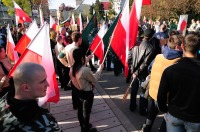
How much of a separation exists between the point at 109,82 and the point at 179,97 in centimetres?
481

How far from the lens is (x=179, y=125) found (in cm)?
238

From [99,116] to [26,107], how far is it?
3.36 meters

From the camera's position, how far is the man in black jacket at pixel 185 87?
7.19 ft

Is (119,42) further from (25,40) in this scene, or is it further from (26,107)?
(26,107)

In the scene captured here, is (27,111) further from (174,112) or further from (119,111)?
(119,111)

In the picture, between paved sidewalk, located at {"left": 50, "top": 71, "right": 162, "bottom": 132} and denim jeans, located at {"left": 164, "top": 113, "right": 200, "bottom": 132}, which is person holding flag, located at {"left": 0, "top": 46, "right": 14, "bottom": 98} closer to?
paved sidewalk, located at {"left": 50, "top": 71, "right": 162, "bottom": 132}

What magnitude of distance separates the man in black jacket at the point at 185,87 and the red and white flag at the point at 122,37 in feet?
5.43

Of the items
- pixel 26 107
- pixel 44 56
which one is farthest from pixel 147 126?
pixel 26 107

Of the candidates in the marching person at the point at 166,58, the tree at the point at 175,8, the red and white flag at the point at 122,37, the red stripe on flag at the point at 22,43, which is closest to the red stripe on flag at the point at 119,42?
the red and white flag at the point at 122,37

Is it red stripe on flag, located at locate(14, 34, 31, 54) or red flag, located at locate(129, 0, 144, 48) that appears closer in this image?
red flag, located at locate(129, 0, 144, 48)

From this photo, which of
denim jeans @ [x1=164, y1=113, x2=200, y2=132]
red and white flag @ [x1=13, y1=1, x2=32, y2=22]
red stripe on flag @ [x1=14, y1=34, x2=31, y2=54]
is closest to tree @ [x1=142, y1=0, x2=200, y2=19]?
red and white flag @ [x1=13, y1=1, x2=32, y2=22]

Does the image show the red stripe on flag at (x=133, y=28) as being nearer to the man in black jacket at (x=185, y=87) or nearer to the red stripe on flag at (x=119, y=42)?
the red stripe on flag at (x=119, y=42)

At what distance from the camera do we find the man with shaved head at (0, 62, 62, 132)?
148 cm

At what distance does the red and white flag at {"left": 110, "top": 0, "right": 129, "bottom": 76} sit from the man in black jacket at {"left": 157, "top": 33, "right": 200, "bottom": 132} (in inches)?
65.2
